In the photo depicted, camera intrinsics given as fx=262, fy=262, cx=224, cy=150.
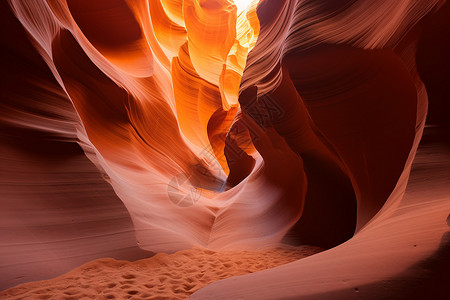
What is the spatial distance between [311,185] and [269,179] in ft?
5.27

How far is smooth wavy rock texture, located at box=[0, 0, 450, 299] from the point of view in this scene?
180 cm

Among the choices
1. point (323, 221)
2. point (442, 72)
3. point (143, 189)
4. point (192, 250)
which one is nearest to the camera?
point (442, 72)

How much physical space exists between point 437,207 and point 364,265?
2.21 ft

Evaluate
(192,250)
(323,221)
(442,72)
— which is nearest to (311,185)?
(323,221)

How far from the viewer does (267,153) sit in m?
6.29

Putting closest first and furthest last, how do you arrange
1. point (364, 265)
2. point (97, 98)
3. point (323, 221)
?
1. point (364, 265)
2. point (323, 221)
3. point (97, 98)

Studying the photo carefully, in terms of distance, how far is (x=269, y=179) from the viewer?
21.2ft

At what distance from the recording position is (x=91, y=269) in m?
3.04

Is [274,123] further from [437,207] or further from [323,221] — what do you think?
[437,207]

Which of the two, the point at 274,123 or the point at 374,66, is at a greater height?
the point at 274,123

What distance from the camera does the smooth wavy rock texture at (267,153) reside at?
180 centimetres

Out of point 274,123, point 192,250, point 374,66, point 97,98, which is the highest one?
point 97,98

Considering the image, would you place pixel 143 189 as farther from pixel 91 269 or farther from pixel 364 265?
pixel 364 265

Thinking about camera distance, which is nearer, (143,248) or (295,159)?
(143,248)
